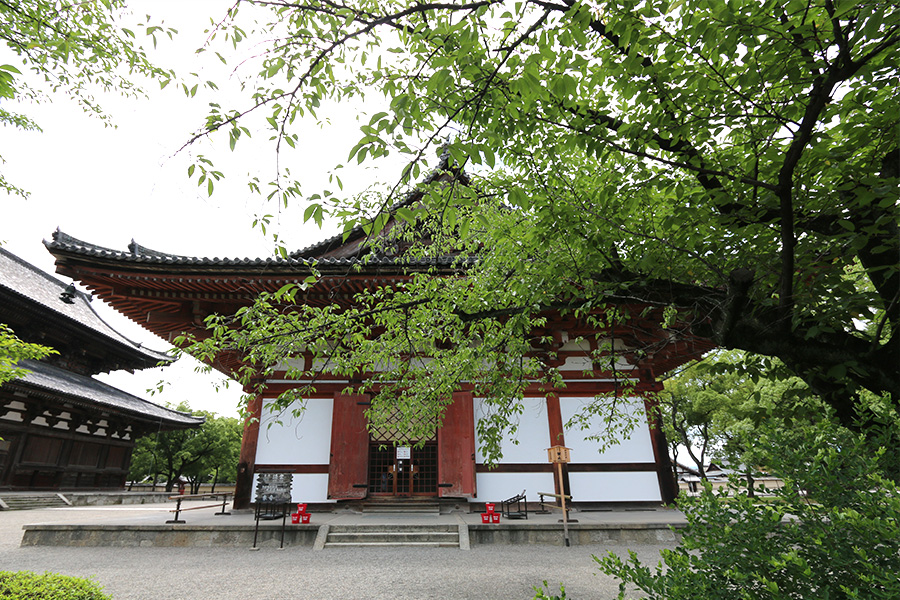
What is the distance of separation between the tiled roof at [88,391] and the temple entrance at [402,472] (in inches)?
424

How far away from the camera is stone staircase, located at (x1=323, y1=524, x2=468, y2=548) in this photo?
6859mm

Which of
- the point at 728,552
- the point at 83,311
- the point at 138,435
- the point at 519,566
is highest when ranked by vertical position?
the point at 83,311

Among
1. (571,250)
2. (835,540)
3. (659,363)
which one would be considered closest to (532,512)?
(659,363)

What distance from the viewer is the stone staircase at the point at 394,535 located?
686 centimetres

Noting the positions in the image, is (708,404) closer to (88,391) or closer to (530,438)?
(530,438)

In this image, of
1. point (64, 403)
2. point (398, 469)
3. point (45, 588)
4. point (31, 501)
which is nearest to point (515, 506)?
point (398, 469)

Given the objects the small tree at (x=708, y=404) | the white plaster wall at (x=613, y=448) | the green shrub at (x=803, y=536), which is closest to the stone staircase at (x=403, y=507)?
the white plaster wall at (x=613, y=448)

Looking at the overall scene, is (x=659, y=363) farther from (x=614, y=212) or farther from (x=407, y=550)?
(x=614, y=212)

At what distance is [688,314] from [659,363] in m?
7.31

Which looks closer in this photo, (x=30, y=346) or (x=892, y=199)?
(x=892, y=199)

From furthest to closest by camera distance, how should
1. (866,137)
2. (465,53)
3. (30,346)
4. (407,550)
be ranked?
(407,550)
(30,346)
(866,137)
(465,53)

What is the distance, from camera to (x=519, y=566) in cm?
566

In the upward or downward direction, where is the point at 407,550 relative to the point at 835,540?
downward

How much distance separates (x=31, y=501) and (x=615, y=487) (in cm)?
1760
